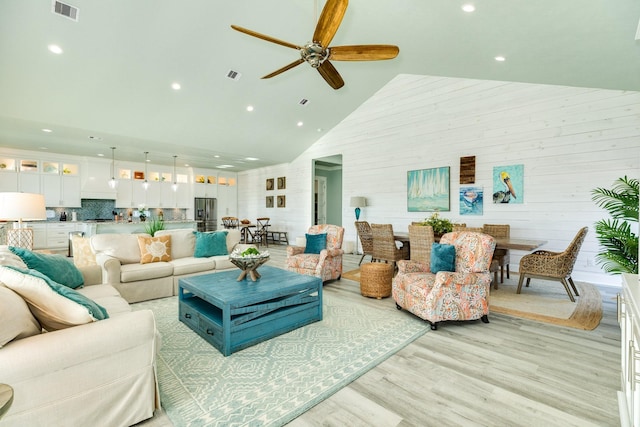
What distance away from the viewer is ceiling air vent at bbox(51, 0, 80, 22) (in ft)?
10.8

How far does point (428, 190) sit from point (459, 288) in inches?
147

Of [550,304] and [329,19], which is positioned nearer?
[329,19]

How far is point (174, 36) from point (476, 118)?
5337 mm

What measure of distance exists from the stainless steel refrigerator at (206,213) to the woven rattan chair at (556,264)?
9828 millimetres

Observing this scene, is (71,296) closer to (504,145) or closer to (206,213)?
(504,145)

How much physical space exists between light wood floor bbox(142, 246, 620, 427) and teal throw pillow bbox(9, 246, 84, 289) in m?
1.65

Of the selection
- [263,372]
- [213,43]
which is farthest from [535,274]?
[213,43]

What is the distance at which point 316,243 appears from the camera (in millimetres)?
4715

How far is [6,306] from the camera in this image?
136cm

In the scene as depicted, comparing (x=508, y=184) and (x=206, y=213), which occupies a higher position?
(x=508, y=184)

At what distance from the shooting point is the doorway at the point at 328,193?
36.4ft

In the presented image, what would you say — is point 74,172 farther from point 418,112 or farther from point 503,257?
point 503,257

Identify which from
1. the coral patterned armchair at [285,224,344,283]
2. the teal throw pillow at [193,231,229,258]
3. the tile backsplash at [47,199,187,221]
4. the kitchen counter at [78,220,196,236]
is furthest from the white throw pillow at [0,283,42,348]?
the tile backsplash at [47,199,187,221]

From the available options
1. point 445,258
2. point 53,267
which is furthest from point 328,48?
point 53,267
